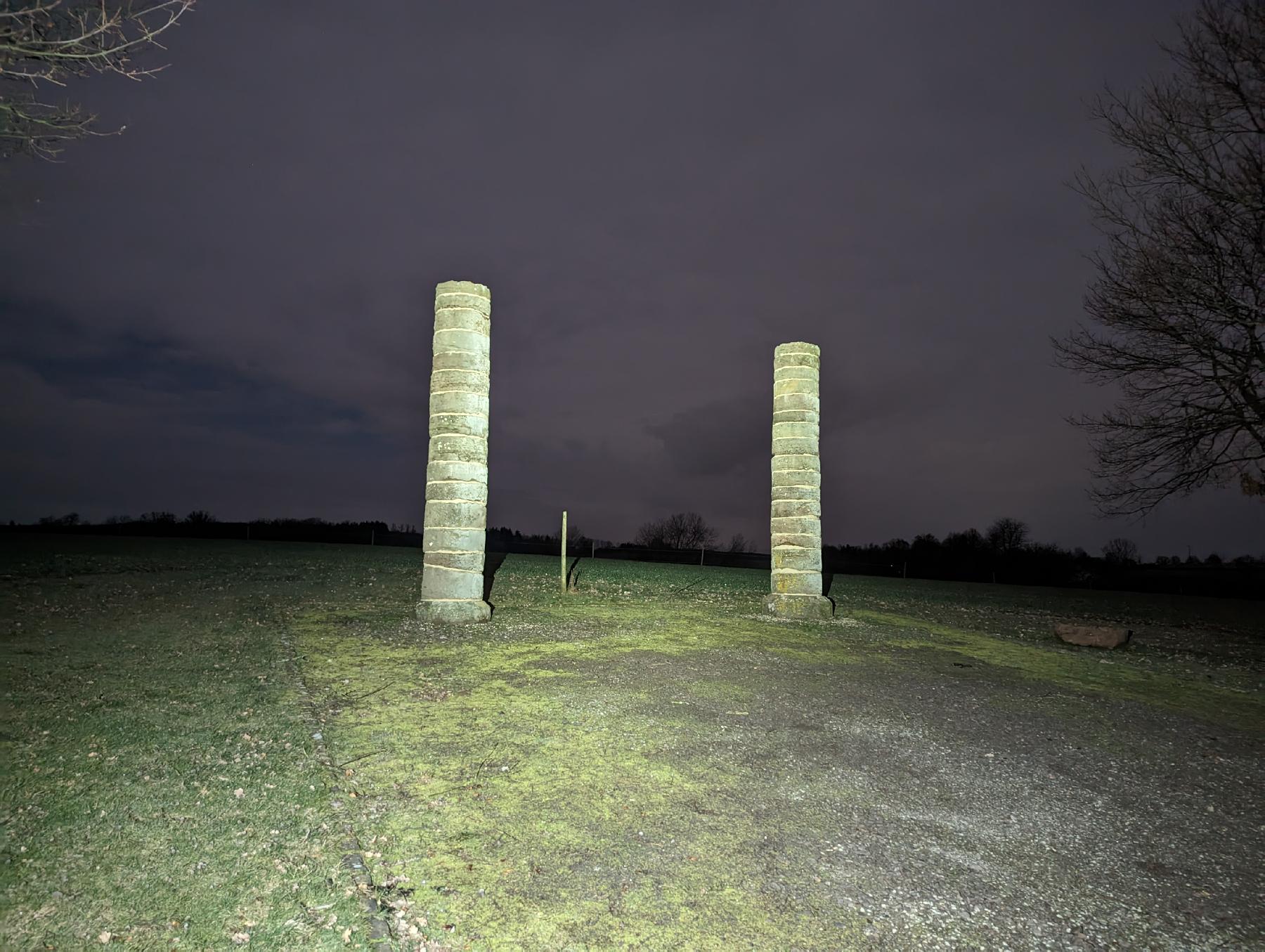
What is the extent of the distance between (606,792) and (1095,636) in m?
9.84

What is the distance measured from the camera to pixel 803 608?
13328 mm

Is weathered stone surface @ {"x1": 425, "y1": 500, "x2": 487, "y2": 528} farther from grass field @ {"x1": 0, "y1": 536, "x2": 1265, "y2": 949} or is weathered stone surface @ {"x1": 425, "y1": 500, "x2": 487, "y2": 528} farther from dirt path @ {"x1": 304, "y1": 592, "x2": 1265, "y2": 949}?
dirt path @ {"x1": 304, "y1": 592, "x2": 1265, "y2": 949}

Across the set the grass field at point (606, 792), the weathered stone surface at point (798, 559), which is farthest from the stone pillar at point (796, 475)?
the grass field at point (606, 792)

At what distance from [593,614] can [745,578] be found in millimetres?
10321

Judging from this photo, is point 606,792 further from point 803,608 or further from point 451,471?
point 803,608

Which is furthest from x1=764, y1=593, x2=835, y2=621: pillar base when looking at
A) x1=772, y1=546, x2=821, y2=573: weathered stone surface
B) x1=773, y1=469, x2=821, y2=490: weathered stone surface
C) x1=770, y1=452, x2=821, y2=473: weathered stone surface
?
x1=770, y1=452, x2=821, y2=473: weathered stone surface

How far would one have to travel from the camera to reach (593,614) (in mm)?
12227

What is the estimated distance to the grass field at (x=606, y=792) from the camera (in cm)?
324

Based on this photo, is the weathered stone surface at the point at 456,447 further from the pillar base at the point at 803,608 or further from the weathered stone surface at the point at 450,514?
the pillar base at the point at 803,608

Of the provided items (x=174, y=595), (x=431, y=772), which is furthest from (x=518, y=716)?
(x=174, y=595)

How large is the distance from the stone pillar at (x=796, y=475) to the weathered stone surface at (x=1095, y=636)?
3.97m

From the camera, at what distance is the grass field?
3242mm

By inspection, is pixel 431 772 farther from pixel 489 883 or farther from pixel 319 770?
pixel 489 883

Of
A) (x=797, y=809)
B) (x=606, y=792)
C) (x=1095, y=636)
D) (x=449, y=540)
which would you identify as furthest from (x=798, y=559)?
(x=606, y=792)
